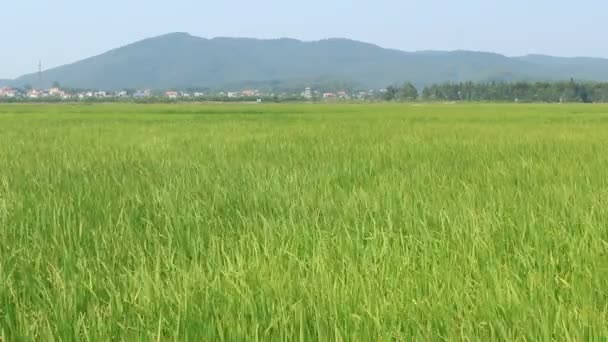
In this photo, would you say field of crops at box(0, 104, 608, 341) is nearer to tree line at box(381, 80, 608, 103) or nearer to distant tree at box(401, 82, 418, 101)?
tree line at box(381, 80, 608, 103)

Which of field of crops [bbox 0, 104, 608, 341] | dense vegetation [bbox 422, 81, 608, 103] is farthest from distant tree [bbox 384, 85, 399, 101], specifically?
field of crops [bbox 0, 104, 608, 341]

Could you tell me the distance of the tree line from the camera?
319 feet

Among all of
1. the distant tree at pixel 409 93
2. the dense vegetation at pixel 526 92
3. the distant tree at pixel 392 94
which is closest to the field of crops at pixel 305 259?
the dense vegetation at pixel 526 92

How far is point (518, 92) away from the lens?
104 metres

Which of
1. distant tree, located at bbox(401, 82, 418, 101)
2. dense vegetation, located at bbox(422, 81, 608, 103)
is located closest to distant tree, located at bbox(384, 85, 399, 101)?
distant tree, located at bbox(401, 82, 418, 101)

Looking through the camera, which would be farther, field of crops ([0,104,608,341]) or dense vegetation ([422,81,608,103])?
dense vegetation ([422,81,608,103])

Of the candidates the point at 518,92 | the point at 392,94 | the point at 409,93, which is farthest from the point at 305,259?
the point at 392,94

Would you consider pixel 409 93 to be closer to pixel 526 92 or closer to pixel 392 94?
pixel 392 94

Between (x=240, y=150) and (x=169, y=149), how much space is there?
1045 mm

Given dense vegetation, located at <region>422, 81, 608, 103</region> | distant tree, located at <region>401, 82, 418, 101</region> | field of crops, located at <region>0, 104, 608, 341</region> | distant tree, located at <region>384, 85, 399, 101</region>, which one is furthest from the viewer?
distant tree, located at <region>384, 85, 399, 101</region>

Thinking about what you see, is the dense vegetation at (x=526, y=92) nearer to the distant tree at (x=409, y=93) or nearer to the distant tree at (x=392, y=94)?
the distant tree at (x=409, y=93)

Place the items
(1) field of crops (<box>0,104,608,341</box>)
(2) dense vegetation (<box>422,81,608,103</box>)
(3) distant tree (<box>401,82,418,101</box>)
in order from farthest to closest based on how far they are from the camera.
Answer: (3) distant tree (<box>401,82,418,101</box>) < (2) dense vegetation (<box>422,81,608,103</box>) < (1) field of crops (<box>0,104,608,341</box>)

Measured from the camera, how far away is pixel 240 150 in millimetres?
7605

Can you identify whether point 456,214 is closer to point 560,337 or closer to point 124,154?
point 560,337
